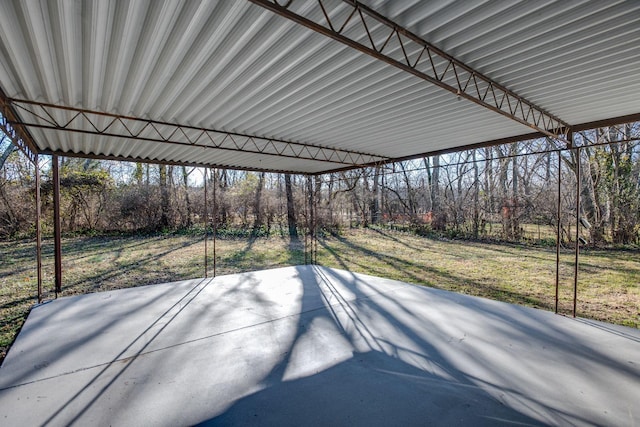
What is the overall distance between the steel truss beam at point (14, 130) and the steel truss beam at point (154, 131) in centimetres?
5

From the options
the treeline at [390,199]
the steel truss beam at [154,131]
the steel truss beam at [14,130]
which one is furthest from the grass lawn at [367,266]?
the steel truss beam at [154,131]

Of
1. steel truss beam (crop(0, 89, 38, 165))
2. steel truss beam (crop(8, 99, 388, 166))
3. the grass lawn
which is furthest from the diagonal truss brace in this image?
the grass lawn

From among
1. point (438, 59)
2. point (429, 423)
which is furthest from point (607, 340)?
point (438, 59)

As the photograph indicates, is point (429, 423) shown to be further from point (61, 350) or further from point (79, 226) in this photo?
point (79, 226)

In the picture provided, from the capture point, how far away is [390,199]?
61.8ft

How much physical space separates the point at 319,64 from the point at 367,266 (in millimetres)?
7184

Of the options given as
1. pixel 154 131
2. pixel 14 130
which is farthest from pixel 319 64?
pixel 14 130

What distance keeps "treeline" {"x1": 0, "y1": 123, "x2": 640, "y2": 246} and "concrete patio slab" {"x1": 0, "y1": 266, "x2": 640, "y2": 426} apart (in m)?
4.71

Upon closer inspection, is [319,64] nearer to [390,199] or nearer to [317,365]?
[317,365]

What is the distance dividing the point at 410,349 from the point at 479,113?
344 centimetres

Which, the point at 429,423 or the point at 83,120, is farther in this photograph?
the point at 83,120

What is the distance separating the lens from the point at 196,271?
845cm

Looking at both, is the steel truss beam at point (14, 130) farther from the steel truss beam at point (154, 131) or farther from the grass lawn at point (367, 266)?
the grass lawn at point (367, 266)

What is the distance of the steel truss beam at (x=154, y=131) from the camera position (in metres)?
4.08
